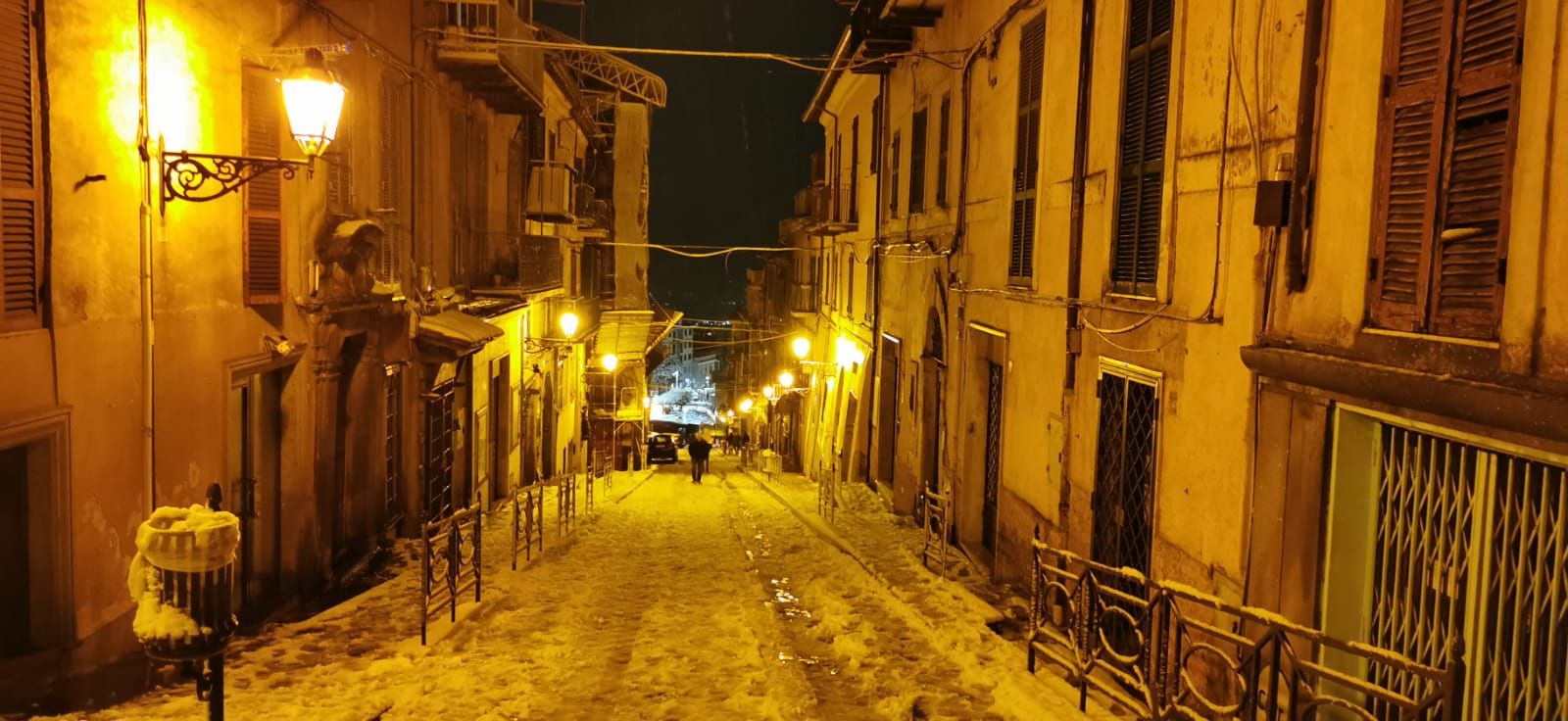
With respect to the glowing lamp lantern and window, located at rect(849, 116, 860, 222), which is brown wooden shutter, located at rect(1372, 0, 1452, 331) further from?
window, located at rect(849, 116, 860, 222)

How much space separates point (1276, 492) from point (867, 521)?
11113 mm

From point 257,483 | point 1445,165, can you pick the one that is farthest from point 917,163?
point 1445,165

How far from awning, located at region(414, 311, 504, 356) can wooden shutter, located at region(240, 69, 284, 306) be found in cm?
332

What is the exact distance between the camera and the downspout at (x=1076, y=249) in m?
10.3

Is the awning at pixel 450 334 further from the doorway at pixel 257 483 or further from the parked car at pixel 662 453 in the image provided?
the parked car at pixel 662 453

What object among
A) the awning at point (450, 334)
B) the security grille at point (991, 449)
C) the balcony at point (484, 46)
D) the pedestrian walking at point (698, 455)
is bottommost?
the pedestrian walking at point (698, 455)

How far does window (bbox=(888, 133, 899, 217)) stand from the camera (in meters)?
20.2

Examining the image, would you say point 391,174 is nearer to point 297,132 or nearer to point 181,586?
point 297,132

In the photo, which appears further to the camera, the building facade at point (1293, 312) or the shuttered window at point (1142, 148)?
the shuttered window at point (1142, 148)

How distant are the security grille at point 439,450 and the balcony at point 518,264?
2987 mm

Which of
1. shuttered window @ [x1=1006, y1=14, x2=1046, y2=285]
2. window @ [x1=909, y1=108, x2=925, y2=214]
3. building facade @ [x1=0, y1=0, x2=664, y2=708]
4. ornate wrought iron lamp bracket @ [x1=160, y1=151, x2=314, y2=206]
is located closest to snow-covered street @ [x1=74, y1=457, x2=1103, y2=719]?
building facade @ [x1=0, y1=0, x2=664, y2=708]

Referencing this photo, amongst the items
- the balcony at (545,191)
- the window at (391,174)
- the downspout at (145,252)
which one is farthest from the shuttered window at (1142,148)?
the balcony at (545,191)

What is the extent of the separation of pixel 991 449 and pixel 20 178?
10.9 m

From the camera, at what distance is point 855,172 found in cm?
2573
